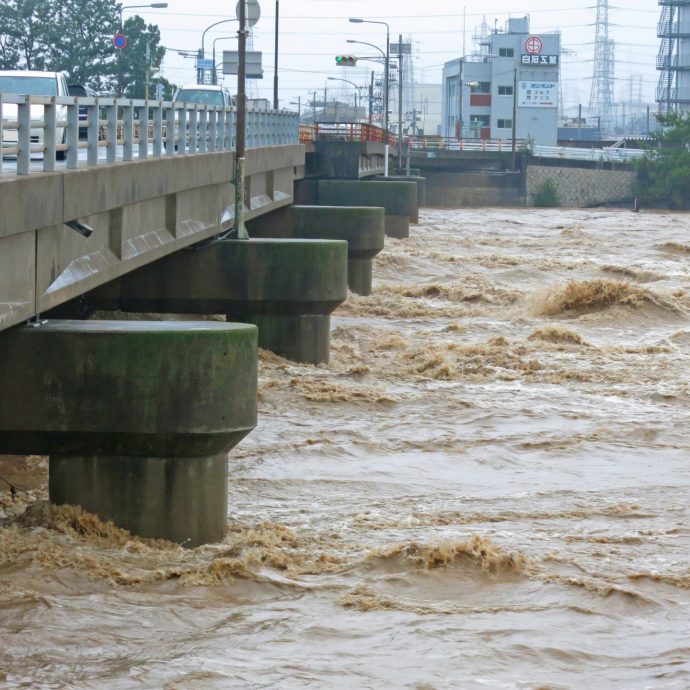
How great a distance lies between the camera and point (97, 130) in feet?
49.8

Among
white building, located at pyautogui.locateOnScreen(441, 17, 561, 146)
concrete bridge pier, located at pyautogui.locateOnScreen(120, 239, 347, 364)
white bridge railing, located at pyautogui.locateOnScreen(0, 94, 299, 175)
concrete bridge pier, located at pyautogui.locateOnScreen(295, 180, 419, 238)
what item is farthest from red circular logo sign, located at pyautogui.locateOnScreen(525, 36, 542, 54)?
concrete bridge pier, located at pyautogui.locateOnScreen(120, 239, 347, 364)

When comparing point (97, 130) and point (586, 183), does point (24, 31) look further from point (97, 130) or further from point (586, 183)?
point (97, 130)

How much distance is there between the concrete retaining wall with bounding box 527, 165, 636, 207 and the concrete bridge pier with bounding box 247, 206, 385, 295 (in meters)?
55.6

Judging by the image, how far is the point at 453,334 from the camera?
28.8 meters

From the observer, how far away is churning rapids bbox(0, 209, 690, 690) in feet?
34.0

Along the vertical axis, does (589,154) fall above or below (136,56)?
below

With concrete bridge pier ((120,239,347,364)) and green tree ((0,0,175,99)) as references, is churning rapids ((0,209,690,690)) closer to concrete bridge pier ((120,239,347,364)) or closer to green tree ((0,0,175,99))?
concrete bridge pier ((120,239,347,364))

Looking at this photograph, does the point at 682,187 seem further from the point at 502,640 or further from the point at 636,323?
the point at 502,640

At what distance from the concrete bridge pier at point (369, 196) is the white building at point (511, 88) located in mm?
65776

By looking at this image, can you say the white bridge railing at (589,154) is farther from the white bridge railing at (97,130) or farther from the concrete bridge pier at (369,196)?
the white bridge railing at (97,130)

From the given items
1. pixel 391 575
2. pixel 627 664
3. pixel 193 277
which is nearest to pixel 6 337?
pixel 391 575

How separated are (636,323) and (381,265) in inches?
534

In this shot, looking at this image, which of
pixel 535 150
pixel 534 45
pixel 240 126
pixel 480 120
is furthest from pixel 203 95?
pixel 480 120

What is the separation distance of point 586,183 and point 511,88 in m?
34.6
